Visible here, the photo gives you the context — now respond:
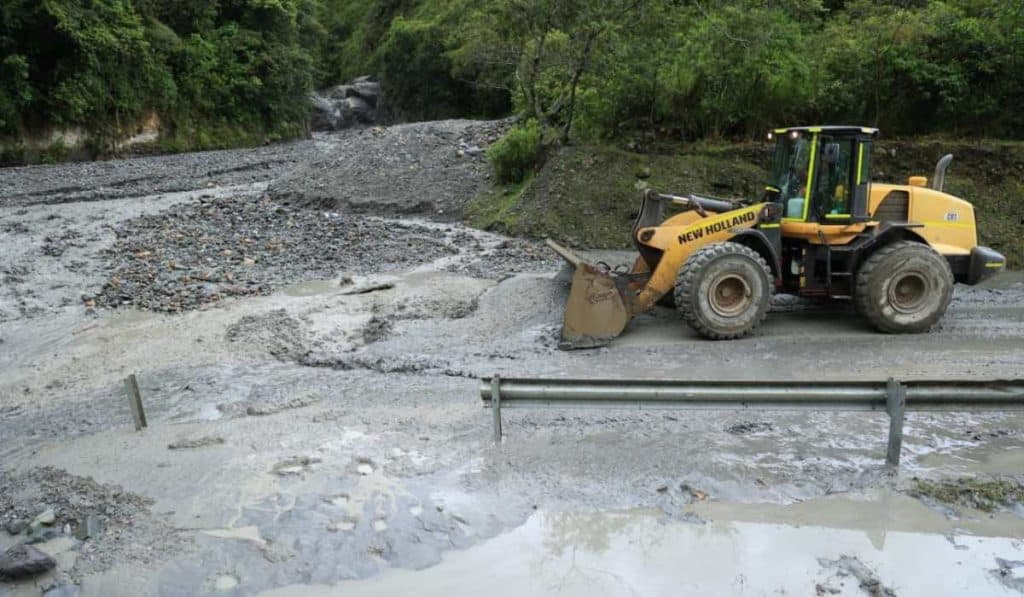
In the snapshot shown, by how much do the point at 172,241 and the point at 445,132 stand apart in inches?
451

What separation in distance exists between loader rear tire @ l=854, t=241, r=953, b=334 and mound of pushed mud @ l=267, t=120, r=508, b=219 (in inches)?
420

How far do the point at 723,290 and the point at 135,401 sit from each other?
6.12m

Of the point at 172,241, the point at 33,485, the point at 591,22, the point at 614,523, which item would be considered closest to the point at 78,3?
the point at 172,241

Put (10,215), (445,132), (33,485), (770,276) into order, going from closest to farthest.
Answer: (33,485)
(770,276)
(10,215)
(445,132)

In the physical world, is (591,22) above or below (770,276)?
above

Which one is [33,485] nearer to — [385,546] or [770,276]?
[385,546]

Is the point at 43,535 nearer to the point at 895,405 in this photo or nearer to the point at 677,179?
the point at 895,405

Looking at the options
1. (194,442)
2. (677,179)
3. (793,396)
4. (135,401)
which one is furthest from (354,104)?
(793,396)

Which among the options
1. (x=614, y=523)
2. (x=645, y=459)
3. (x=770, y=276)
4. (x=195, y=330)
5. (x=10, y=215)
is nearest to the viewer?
(x=614, y=523)

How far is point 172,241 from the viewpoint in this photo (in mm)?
14617

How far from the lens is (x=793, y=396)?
5305 mm

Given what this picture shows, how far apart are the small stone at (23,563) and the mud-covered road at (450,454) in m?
0.07

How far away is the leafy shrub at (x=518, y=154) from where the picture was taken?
59.4 ft

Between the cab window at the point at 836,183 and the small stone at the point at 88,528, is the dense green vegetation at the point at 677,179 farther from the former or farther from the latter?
the small stone at the point at 88,528
